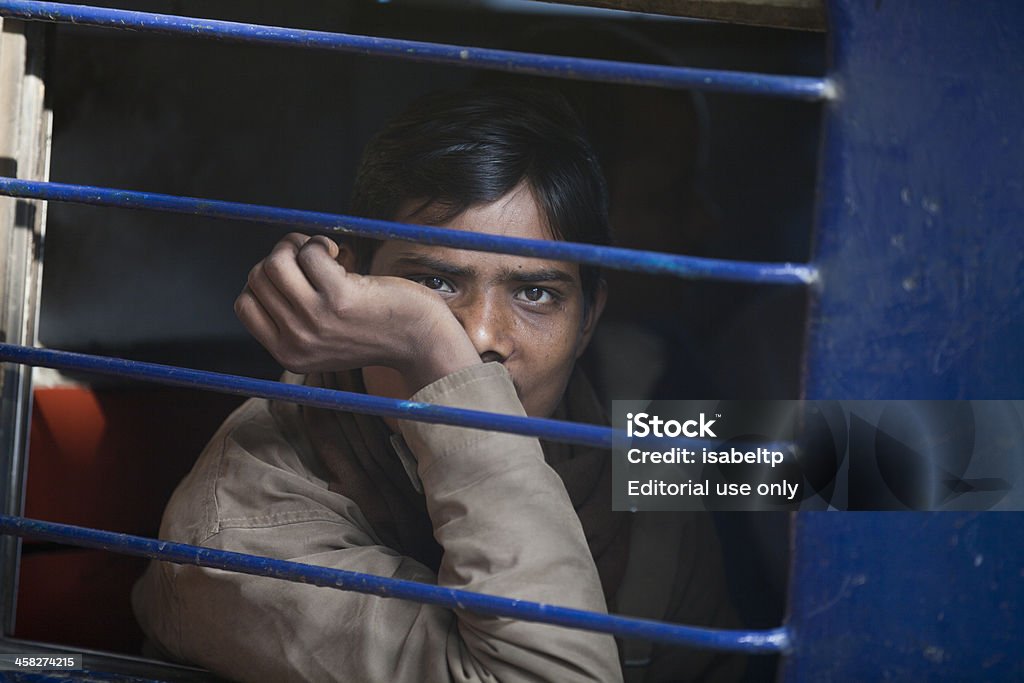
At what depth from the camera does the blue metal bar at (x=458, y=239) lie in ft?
2.73

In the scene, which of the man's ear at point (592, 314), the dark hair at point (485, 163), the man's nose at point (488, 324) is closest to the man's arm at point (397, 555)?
the man's nose at point (488, 324)

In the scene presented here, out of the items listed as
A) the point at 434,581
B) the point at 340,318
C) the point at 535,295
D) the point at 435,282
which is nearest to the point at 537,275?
the point at 535,295

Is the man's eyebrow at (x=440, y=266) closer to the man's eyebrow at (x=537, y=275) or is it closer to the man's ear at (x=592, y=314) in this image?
the man's eyebrow at (x=537, y=275)

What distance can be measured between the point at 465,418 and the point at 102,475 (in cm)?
114

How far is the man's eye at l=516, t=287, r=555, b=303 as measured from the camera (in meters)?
1.29

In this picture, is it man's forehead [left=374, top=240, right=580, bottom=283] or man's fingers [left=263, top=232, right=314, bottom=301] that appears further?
man's forehead [left=374, top=240, right=580, bottom=283]

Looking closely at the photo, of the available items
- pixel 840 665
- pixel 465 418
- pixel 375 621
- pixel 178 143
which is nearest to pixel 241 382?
pixel 465 418

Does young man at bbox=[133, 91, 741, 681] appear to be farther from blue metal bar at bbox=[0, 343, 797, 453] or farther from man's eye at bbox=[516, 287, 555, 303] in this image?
blue metal bar at bbox=[0, 343, 797, 453]

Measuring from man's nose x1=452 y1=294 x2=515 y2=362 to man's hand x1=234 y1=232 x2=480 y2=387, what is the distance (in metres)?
0.10

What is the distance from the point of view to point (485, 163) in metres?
1.31

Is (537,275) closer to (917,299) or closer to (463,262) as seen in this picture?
(463,262)

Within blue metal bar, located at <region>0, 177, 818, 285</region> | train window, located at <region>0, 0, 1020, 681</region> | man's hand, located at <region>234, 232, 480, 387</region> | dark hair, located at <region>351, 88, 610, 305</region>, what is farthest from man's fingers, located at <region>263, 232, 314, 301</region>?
train window, located at <region>0, 0, 1020, 681</region>

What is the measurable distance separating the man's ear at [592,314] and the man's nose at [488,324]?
18 cm

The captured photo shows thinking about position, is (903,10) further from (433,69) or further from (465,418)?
(433,69)
